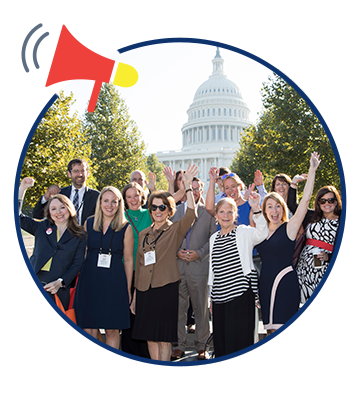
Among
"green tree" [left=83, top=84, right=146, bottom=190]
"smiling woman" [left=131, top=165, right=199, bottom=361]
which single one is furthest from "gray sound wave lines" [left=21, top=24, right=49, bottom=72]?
"green tree" [left=83, top=84, right=146, bottom=190]

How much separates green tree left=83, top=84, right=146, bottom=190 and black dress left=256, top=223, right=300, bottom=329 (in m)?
19.8

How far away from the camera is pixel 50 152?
1295cm

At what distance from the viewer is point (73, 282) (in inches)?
211

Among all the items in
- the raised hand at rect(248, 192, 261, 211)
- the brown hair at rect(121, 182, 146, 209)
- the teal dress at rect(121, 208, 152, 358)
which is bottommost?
the teal dress at rect(121, 208, 152, 358)

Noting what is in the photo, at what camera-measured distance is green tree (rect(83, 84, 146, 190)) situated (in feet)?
79.4

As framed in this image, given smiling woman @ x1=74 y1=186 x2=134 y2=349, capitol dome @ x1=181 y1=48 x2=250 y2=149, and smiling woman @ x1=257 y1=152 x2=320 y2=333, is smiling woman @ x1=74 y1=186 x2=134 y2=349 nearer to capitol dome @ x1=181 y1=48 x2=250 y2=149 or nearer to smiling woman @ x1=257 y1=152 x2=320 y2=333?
smiling woman @ x1=257 y1=152 x2=320 y2=333

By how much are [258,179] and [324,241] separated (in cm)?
193

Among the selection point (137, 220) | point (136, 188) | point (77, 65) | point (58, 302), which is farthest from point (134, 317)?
point (77, 65)

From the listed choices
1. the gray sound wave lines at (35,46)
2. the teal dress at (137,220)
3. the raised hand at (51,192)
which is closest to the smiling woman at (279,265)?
the teal dress at (137,220)

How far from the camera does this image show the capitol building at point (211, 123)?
292 ft

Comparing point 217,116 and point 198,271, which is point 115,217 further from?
point 217,116

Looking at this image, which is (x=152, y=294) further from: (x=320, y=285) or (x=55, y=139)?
(x=55, y=139)

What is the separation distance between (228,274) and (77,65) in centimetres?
347

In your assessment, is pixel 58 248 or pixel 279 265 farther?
pixel 58 248
